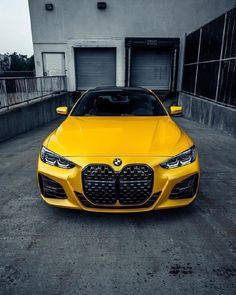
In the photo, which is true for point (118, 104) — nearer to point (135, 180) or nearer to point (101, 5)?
point (135, 180)

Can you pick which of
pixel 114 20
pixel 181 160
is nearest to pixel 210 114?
pixel 181 160

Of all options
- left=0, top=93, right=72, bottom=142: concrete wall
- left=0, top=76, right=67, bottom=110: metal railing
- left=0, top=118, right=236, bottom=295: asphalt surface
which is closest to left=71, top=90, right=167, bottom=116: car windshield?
left=0, top=118, right=236, bottom=295: asphalt surface

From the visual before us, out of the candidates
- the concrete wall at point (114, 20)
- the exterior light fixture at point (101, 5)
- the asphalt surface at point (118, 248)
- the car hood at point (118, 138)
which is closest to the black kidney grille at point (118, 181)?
the car hood at point (118, 138)

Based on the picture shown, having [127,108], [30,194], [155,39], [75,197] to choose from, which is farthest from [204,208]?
[155,39]

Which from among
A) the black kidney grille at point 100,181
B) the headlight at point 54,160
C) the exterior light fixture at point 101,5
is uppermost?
the exterior light fixture at point 101,5

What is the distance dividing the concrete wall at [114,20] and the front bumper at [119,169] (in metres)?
13.9

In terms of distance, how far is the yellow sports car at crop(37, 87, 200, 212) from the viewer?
2.79 metres

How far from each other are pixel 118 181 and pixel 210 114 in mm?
7483

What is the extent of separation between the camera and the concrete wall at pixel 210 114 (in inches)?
308

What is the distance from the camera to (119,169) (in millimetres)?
2762

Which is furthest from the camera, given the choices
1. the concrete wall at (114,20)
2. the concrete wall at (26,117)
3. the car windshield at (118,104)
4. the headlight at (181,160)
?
the concrete wall at (114,20)

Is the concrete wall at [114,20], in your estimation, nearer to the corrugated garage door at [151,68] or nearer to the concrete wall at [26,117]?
the corrugated garage door at [151,68]

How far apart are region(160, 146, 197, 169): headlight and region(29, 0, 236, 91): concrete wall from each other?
13707 mm

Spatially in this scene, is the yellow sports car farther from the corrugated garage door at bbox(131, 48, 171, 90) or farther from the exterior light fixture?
the exterior light fixture
